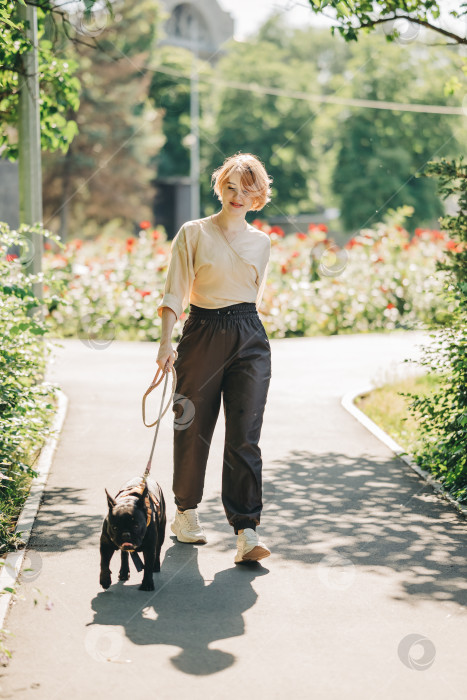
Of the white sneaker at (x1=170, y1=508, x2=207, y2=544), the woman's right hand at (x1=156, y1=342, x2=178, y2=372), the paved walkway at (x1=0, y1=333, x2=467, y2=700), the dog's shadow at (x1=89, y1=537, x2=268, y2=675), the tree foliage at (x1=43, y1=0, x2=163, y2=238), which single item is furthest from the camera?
the tree foliage at (x1=43, y1=0, x2=163, y2=238)

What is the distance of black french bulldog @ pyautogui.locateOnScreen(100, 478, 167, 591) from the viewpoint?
4.72 metres

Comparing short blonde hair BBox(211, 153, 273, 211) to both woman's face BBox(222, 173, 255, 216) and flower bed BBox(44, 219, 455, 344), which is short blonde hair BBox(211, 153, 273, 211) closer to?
woman's face BBox(222, 173, 255, 216)

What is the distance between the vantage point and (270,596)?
5023 mm

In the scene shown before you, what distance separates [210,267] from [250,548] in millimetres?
1494

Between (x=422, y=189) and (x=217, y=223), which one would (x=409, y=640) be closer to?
(x=217, y=223)

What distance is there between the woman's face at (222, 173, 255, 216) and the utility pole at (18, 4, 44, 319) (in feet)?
13.9

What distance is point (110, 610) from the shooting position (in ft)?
15.7

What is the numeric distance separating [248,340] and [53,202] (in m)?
40.4

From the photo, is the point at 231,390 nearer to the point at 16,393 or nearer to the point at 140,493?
the point at 140,493
